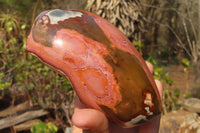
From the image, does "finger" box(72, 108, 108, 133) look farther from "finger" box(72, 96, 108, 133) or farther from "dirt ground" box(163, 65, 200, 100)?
"dirt ground" box(163, 65, 200, 100)

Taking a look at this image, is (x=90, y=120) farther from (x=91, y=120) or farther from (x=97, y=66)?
(x=97, y=66)

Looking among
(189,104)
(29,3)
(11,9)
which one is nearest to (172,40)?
(189,104)

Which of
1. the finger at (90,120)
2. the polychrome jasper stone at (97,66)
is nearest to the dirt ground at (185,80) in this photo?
the polychrome jasper stone at (97,66)

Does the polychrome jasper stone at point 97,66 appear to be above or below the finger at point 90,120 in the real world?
above

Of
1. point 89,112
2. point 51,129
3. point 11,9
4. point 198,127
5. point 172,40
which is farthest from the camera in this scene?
point 172,40

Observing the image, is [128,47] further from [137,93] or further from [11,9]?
[11,9]

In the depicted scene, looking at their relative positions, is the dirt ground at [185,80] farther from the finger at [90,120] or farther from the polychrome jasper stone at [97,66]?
the finger at [90,120]

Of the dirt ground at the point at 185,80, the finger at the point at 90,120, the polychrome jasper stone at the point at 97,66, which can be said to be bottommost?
the dirt ground at the point at 185,80

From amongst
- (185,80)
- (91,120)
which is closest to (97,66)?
(91,120)
